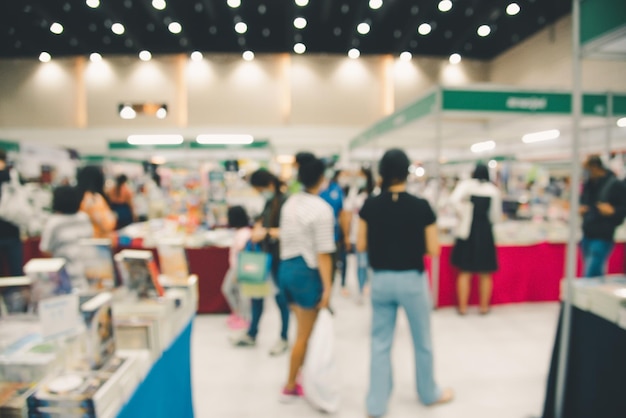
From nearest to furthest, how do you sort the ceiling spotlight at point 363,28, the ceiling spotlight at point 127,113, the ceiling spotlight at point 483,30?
the ceiling spotlight at point 363,28
the ceiling spotlight at point 483,30
the ceiling spotlight at point 127,113

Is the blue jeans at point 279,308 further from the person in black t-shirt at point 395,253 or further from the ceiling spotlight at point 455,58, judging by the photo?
the ceiling spotlight at point 455,58

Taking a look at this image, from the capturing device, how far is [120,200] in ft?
17.7

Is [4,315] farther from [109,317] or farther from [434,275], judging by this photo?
[434,275]

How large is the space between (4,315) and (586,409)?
2.49 metres

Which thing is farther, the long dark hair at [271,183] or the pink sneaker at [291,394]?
the long dark hair at [271,183]

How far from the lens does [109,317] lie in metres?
1.33

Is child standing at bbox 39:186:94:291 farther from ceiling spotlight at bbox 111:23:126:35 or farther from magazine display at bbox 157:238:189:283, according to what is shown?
ceiling spotlight at bbox 111:23:126:35

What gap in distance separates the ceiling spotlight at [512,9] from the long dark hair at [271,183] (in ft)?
27.0

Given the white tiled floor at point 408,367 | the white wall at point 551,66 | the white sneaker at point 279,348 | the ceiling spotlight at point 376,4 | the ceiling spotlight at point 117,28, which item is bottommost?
the white tiled floor at point 408,367

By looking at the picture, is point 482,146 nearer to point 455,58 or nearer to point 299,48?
point 455,58

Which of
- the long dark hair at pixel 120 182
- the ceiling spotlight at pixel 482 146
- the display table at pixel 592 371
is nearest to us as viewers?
the display table at pixel 592 371

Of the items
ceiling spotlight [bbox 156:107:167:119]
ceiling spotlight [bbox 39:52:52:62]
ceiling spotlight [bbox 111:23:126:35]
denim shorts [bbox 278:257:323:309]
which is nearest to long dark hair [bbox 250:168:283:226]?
denim shorts [bbox 278:257:323:309]

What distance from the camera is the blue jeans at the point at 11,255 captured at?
4.25 meters

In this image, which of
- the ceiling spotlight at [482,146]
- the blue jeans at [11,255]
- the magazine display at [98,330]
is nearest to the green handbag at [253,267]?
the magazine display at [98,330]
